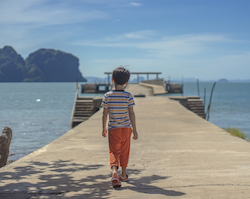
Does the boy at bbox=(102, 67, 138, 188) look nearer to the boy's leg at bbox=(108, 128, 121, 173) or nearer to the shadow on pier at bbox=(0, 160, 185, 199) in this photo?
the boy's leg at bbox=(108, 128, 121, 173)

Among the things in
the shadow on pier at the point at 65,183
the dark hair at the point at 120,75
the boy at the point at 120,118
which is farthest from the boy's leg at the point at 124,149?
the dark hair at the point at 120,75

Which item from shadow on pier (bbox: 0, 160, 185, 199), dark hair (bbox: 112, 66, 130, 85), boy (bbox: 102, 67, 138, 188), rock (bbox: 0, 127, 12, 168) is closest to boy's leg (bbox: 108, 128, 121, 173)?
boy (bbox: 102, 67, 138, 188)

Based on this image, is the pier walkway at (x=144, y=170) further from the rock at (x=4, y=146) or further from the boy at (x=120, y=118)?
the rock at (x=4, y=146)

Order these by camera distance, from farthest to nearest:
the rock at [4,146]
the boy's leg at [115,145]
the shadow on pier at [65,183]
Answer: the rock at [4,146]
the boy's leg at [115,145]
the shadow on pier at [65,183]

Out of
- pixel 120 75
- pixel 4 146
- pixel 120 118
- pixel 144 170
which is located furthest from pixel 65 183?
pixel 4 146

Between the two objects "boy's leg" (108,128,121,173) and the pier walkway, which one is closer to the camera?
the pier walkway

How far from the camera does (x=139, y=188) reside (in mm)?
4320

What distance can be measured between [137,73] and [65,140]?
60.6 meters

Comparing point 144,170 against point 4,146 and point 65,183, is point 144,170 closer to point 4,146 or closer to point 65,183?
point 65,183

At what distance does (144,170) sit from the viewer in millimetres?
5246

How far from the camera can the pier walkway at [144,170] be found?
164 inches

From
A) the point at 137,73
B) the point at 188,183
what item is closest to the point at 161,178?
the point at 188,183

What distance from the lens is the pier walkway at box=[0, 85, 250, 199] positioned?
4168 millimetres

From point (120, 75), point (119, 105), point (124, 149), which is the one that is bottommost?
point (124, 149)
